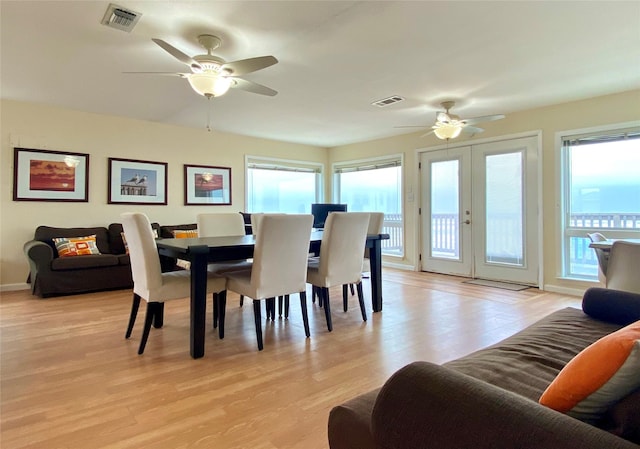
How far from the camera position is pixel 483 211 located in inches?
213

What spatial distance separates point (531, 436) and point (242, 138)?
6387mm

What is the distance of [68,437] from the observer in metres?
1.65

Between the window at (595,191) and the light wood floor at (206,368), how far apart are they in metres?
0.90

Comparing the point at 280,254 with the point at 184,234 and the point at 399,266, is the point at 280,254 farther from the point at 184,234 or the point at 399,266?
the point at 399,266

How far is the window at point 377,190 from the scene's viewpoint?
6.66 meters

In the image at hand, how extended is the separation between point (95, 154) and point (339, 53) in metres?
3.82

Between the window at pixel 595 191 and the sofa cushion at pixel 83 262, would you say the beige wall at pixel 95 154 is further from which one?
the window at pixel 595 191

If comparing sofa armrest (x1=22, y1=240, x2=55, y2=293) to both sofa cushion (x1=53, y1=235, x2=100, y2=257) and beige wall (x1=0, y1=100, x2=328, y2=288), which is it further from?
beige wall (x1=0, y1=100, x2=328, y2=288)

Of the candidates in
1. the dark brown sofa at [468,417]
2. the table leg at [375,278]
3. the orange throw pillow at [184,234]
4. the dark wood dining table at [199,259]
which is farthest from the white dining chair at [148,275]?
the orange throw pillow at [184,234]

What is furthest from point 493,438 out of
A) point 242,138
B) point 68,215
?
point 242,138

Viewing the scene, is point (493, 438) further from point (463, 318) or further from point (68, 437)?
point (463, 318)

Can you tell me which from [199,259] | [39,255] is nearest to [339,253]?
[199,259]

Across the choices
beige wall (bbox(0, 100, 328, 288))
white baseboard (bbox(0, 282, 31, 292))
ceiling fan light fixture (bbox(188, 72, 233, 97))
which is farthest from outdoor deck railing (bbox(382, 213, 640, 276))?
white baseboard (bbox(0, 282, 31, 292))

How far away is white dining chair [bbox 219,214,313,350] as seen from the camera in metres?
2.68
